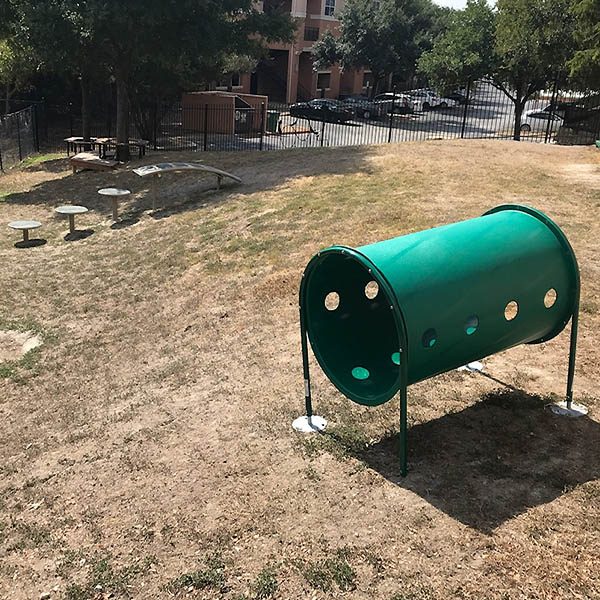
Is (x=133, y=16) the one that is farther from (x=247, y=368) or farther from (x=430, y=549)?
(x=430, y=549)

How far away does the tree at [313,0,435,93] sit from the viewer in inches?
1965

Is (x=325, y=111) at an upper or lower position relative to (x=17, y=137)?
upper

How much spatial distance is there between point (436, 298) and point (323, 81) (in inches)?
2247

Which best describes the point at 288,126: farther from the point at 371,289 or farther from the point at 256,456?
the point at 256,456

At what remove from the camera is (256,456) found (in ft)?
17.5

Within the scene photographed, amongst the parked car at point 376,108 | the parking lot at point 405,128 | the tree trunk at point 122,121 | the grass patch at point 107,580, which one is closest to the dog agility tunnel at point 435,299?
the grass patch at point 107,580

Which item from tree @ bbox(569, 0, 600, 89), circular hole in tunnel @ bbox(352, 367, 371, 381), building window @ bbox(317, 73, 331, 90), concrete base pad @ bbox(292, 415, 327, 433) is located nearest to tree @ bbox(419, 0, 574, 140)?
tree @ bbox(569, 0, 600, 89)

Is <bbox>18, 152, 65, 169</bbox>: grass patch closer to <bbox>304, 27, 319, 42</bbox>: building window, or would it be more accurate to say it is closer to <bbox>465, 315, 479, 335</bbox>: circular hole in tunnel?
<bbox>465, 315, 479, 335</bbox>: circular hole in tunnel

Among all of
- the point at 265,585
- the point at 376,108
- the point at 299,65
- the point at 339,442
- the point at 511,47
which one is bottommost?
the point at 265,585

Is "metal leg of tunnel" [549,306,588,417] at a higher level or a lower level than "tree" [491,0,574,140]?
lower

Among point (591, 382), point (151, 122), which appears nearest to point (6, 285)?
point (591, 382)

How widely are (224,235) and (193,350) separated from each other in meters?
4.35

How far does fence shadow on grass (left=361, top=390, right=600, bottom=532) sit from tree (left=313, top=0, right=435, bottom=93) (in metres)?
48.5

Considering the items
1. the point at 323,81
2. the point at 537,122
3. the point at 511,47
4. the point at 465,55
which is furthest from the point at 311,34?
the point at 511,47
